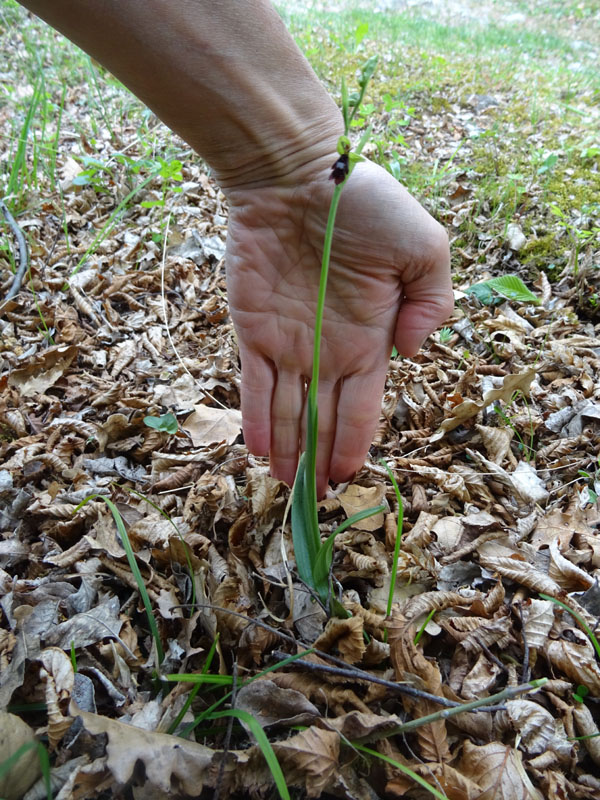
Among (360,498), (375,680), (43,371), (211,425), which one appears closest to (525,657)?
(375,680)

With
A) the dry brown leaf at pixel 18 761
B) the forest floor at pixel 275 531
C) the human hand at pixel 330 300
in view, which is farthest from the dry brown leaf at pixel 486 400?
the dry brown leaf at pixel 18 761

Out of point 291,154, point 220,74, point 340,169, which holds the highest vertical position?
point 220,74

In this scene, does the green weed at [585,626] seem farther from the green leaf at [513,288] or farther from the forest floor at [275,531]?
the green leaf at [513,288]

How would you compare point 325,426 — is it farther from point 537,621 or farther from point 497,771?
point 497,771

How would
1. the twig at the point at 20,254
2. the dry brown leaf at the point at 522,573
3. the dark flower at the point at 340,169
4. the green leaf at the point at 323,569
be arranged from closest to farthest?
the dark flower at the point at 340,169
the green leaf at the point at 323,569
the dry brown leaf at the point at 522,573
the twig at the point at 20,254

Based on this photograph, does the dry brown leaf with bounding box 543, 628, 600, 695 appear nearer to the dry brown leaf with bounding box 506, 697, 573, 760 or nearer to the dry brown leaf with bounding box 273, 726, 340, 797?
the dry brown leaf with bounding box 506, 697, 573, 760

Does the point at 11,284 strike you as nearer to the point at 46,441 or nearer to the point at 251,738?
the point at 46,441
